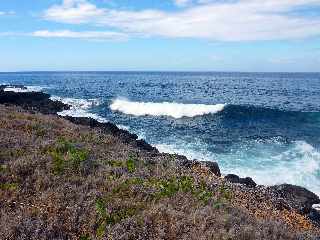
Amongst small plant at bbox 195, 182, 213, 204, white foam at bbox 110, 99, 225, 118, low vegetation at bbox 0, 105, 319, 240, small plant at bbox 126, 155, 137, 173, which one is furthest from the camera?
white foam at bbox 110, 99, 225, 118

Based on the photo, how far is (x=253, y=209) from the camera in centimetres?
1071

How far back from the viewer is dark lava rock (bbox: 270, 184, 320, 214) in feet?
48.8

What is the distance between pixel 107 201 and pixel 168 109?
44712 mm

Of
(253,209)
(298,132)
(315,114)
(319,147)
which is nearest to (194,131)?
(298,132)

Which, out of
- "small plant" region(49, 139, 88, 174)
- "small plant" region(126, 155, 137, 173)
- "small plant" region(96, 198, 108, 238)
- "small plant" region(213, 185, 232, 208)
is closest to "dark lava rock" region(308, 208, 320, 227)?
"small plant" region(213, 185, 232, 208)

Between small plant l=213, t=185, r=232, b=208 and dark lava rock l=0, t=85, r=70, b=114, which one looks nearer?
small plant l=213, t=185, r=232, b=208

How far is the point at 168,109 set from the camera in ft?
173

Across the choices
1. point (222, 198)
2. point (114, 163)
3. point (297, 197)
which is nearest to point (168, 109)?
point (297, 197)

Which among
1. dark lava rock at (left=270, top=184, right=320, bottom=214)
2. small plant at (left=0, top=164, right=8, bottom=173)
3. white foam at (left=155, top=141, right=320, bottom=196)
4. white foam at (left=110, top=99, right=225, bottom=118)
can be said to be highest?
small plant at (left=0, top=164, right=8, bottom=173)

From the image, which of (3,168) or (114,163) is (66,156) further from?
(3,168)

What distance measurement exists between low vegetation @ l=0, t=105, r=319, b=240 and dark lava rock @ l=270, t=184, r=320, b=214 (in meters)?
3.09

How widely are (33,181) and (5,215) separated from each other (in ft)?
5.48

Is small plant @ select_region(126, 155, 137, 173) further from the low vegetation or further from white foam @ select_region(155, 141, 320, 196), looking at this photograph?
white foam @ select_region(155, 141, 320, 196)

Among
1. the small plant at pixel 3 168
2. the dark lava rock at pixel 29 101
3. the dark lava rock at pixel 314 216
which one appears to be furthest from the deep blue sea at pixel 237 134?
the small plant at pixel 3 168
